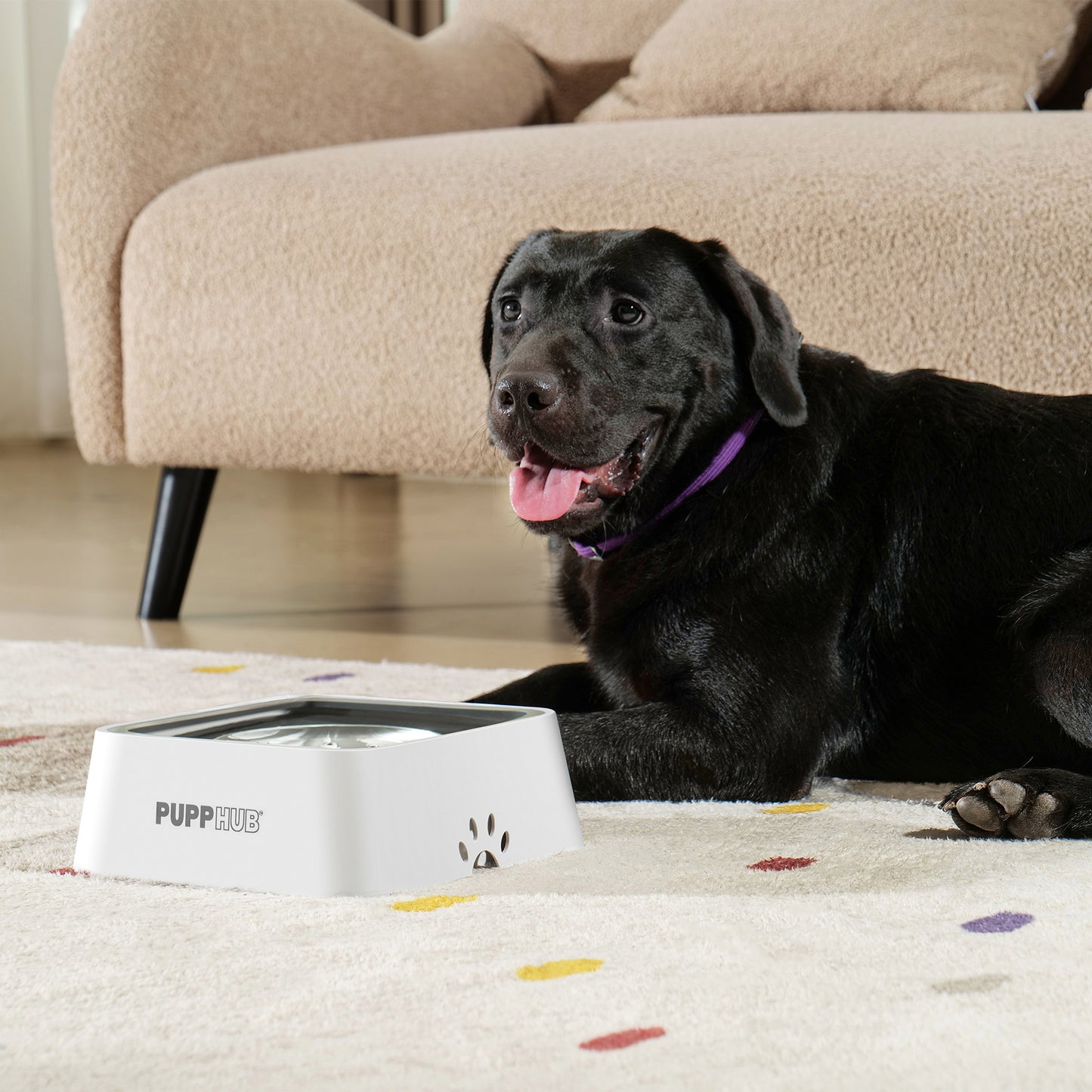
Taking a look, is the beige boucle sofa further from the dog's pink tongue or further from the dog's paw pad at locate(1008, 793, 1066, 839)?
the dog's paw pad at locate(1008, 793, 1066, 839)

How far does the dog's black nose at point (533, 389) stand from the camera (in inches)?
54.1

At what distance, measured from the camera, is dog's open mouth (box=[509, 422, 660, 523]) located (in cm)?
Answer: 143

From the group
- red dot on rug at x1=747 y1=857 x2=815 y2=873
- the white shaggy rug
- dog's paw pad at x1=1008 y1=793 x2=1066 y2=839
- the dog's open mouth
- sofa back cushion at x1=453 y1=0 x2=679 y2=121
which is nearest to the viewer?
the white shaggy rug

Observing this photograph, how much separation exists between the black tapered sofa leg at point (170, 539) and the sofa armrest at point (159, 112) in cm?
10

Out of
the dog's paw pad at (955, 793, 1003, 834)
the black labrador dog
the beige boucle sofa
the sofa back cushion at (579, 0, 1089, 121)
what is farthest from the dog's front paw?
the sofa back cushion at (579, 0, 1089, 121)

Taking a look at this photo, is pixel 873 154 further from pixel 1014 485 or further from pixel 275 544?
pixel 275 544

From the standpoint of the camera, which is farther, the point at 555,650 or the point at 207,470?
the point at 207,470

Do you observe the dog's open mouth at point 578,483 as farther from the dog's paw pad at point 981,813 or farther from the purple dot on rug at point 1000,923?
the purple dot on rug at point 1000,923

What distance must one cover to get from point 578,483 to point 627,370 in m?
0.12

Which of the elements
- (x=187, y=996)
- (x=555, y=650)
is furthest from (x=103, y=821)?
(x=555, y=650)

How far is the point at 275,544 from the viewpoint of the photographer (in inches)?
138

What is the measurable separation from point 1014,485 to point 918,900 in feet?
1.77

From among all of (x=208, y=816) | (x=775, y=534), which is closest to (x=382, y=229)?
(x=775, y=534)

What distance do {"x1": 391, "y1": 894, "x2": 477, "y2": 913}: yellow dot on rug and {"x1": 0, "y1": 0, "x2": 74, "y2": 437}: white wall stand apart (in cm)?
497
